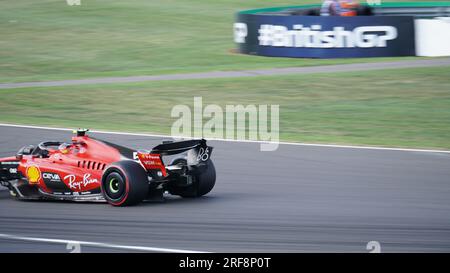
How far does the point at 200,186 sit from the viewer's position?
9.82 metres

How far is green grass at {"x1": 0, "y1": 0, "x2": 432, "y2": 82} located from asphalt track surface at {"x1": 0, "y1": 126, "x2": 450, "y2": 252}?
36.2 ft

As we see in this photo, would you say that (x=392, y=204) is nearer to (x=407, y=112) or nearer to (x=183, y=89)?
(x=407, y=112)

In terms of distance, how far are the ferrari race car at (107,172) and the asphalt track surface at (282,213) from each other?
14 centimetres

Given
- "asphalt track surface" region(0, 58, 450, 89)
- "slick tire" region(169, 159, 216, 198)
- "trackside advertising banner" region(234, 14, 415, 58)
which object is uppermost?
"trackside advertising banner" region(234, 14, 415, 58)

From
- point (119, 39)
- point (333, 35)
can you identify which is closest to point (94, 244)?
point (333, 35)

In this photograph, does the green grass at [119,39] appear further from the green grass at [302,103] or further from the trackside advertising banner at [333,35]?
the green grass at [302,103]

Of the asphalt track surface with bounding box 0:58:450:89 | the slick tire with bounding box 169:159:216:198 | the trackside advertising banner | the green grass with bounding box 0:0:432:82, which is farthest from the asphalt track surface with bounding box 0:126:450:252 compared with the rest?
the green grass with bounding box 0:0:432:82

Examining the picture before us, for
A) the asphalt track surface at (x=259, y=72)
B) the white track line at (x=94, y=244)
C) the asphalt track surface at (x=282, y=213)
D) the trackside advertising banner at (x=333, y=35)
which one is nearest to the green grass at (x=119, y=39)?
the trackside advertising banner at (x=333, y=35)

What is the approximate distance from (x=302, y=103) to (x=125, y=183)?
31.0 ft

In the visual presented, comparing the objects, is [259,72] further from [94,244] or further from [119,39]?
[94,244]

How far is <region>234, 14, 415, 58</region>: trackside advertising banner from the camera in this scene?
2153cm

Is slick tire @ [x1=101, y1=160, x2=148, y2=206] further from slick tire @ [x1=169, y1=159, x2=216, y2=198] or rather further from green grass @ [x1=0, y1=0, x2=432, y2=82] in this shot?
green grass @ [x1=0, y1=0, x2=432, y2=82]
